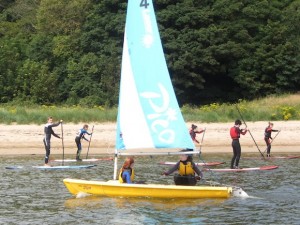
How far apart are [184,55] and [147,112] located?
31.4 metres

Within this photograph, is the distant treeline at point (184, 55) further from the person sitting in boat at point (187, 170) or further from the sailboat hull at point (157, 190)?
the sailboat hull at point (157, 190)

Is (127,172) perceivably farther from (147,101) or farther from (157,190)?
(147,101)

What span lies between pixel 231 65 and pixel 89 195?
35.4m

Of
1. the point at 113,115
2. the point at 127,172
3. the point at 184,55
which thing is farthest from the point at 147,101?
the point at 184,55

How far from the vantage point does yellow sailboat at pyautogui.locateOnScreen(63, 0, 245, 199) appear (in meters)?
20.0

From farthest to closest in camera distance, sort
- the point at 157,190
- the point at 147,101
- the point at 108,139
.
Result: 1. the point at 108,139
2. the point at 147,101
3. the point at 157,190

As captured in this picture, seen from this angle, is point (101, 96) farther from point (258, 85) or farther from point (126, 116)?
point (126, 116)

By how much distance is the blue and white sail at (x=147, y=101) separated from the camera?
20.1 metres

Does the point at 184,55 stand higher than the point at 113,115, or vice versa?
the point at 184,55

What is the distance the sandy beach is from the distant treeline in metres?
13.2

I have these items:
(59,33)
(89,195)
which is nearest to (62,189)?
(89,195)

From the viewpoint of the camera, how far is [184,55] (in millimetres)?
51469

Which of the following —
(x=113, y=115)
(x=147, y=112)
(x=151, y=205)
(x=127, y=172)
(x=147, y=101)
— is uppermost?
(x=147, y=101)

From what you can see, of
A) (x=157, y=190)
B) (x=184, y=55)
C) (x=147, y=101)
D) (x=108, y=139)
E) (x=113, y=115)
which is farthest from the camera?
(x=184, y=55)
